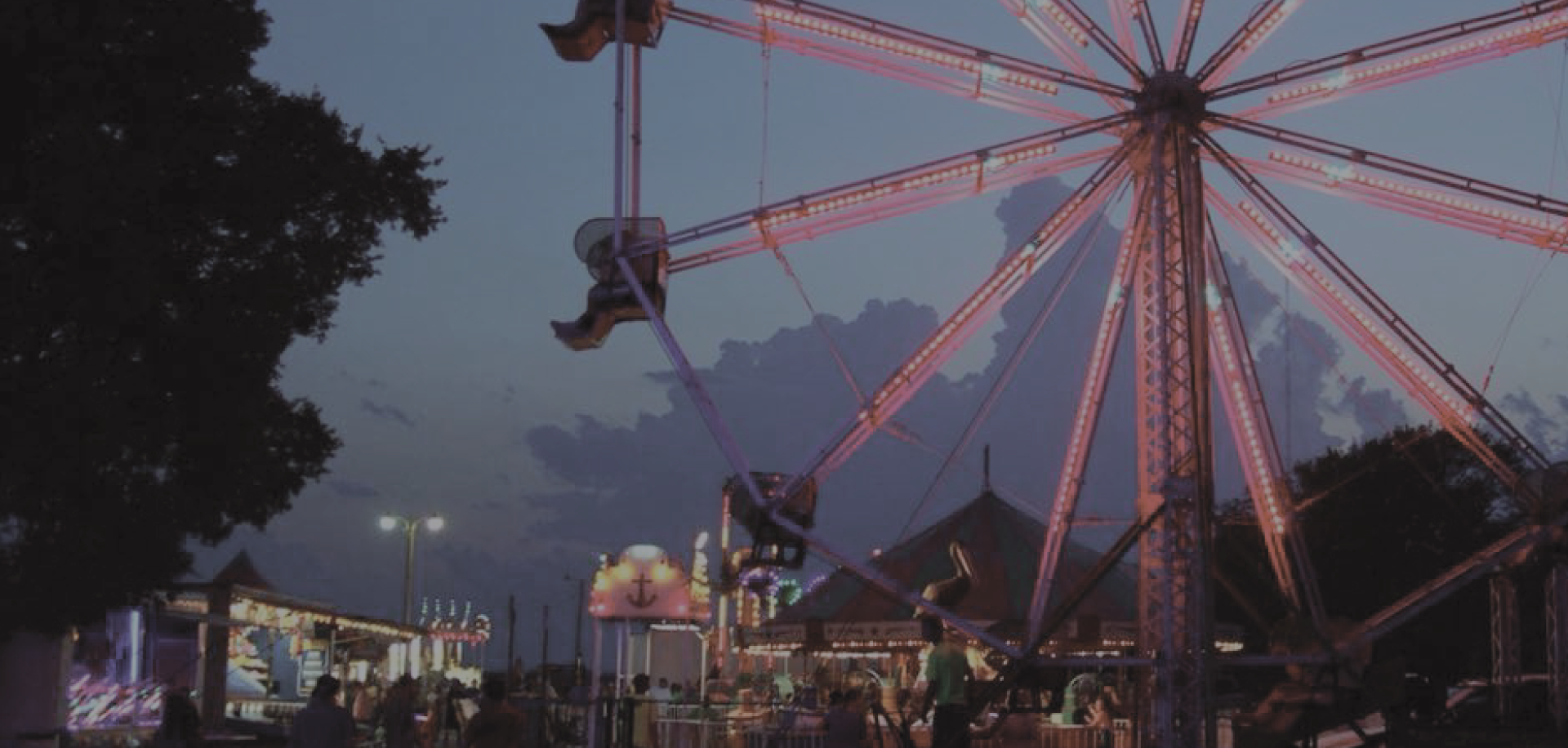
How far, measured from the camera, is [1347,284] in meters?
23.4

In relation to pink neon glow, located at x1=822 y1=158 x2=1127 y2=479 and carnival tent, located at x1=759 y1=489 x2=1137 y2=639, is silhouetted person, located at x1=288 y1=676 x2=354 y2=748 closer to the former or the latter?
pink neon glow, located at x1=822 y1=158 x2=1127 y2=479

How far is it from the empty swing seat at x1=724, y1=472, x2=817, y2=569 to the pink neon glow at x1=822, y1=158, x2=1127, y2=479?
429mm

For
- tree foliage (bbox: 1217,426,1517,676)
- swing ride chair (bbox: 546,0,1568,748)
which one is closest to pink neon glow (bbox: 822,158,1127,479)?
swing ride chair (bbox: 546,0,1568,748)

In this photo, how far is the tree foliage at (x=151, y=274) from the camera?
16812 mm

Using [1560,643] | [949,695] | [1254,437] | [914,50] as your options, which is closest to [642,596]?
→ [949,695]

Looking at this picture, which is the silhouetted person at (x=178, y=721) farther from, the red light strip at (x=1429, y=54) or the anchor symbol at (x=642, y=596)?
the red light strip at (x=1429, y=54)

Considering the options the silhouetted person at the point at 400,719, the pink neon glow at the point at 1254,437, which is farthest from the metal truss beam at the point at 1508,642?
the silhouetted person at the point at 400,719

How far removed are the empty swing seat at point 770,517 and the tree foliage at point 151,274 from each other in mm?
6053

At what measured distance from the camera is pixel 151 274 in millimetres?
17031

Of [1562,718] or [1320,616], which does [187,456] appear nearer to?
[1320,616]

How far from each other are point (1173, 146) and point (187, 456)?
41.1ft

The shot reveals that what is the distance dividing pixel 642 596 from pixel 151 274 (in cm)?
1092

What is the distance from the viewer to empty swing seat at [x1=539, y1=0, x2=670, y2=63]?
24500mm

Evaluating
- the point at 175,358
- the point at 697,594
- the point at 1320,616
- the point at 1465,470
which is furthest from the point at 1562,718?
the point at 1465,470
